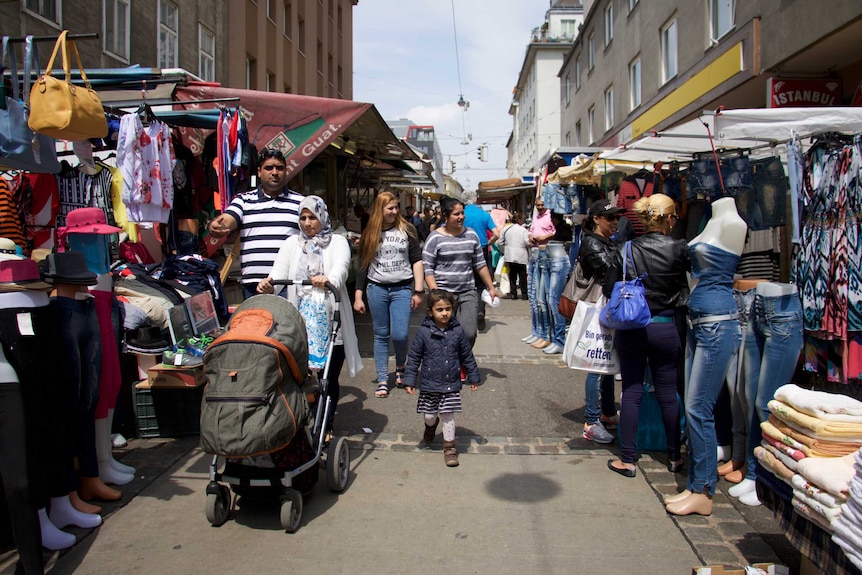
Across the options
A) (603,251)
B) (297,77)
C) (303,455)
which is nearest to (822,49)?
(603,251)

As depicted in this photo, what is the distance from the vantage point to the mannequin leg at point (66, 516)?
139 inches

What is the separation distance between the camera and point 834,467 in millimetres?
2506

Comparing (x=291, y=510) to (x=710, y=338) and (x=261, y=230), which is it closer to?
(x=261, y=230)

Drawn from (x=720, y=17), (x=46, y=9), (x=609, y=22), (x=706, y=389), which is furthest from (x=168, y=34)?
(x=609, y=22)

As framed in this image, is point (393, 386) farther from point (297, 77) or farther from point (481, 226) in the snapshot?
point (297, 77)

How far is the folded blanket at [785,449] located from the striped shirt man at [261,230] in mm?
3579

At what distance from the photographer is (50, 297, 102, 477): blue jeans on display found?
11.7 feet

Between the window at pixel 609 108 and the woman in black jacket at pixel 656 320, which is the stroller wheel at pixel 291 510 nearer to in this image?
the woman in black jacket at pixel 656 320

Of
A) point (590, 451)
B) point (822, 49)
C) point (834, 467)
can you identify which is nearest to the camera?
point (834, 467)

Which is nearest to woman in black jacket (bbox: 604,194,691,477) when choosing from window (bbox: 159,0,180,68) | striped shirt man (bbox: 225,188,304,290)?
striped shirt man (bbox: 225,188,304,290)

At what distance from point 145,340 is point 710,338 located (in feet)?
13.8

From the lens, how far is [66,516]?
3.54 m

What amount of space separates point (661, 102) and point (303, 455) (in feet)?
48.5

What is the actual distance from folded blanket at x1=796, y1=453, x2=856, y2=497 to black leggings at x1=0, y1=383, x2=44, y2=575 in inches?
135
